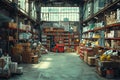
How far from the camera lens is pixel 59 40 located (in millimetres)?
28984

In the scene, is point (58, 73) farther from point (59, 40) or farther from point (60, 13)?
point (60, 13)

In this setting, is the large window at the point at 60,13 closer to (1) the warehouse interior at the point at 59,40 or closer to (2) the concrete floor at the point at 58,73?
(1) the warehouse interior at the point at 59,40

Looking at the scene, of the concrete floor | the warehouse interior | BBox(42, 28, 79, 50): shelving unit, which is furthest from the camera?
BBox(42, 28, 79, 50): shelving unit

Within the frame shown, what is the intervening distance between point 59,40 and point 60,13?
393 centimetres

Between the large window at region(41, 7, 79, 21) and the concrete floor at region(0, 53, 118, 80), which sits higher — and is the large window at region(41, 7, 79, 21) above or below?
above

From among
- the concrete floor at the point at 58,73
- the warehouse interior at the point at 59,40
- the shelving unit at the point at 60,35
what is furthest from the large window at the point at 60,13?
the concrete floor at the point at 58,73

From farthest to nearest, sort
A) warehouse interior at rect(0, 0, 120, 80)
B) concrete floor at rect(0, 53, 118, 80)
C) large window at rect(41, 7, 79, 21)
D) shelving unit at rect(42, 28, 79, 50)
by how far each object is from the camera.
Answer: large window at rect(41, 7, 79, 21) < shelving unit at rect(42, 28, 79, 50) < warehouse interior at rect(0, 0, 120, 80) < concrete floor at rect(0, 53, 118, 80)

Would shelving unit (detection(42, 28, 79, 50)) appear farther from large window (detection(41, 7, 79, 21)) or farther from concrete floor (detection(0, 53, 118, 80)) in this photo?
concrete floor (detection(0, 53, 118, 80))

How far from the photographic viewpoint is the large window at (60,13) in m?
30.1

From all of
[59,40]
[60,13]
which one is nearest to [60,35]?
[59,40]

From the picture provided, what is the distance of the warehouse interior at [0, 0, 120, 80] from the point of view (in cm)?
1027

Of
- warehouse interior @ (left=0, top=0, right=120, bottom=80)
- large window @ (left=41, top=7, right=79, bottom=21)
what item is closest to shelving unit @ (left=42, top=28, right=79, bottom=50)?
warehouse interior @ (left=0, top=0, right=120, bottom=80)

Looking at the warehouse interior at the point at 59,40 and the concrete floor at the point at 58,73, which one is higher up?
the warehouse interior at the point at 59,40

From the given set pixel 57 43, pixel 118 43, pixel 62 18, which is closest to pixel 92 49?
pixel 118 43
